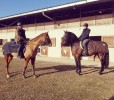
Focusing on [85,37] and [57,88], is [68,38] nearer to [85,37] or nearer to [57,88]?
[85,37]

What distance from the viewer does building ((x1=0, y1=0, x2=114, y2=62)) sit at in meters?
18.6

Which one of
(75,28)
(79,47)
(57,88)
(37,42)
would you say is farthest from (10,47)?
(75,28)

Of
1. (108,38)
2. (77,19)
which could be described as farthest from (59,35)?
(108,38)

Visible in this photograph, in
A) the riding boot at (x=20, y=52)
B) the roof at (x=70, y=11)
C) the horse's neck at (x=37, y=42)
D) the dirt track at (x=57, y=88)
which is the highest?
the roof at (x=70, y=11)

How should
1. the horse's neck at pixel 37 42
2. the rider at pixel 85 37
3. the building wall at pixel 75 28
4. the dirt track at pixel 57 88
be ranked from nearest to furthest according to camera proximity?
the dirt track at pixel 57 88
the horse's neck at pixel 37 42
the rider at pixel 85 37
the building wall at pixel 75 28

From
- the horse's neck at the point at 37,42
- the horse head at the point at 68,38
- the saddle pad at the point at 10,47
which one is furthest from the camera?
the horse head at the point at 68,38

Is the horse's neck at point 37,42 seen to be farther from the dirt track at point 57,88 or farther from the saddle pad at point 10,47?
the dirt track at point 57,88

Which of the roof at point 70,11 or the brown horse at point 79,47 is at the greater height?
the roof at point 70,11

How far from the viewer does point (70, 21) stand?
21.9m

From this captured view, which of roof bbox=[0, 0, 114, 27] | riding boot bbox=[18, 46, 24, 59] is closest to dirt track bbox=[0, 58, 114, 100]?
riding boot bbox=[18, 46, 24, 59]

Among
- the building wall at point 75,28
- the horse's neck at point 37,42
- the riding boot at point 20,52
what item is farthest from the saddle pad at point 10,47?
the building wall at point 75,28

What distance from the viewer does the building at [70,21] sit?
61.2ft

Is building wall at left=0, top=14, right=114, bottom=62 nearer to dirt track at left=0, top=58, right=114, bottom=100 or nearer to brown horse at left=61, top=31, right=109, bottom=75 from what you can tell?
brown horse at left=61, top=31, right=109, bottom=75

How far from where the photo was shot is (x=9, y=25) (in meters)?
30.7
